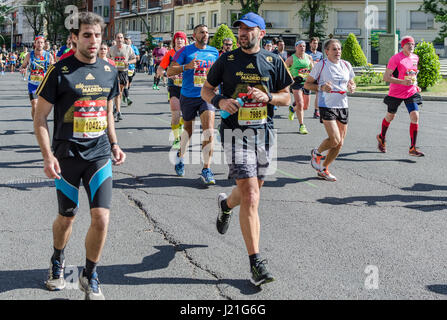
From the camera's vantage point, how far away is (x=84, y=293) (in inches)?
160

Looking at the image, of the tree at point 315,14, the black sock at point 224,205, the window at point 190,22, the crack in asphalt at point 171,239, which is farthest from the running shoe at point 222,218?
the window at point 190,22

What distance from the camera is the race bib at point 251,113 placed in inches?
189

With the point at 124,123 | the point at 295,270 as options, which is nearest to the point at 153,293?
the point at 295,270

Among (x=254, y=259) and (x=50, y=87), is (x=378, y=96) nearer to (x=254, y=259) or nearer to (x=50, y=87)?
(x=254, y=259)

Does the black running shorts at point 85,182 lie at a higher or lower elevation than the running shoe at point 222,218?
higher

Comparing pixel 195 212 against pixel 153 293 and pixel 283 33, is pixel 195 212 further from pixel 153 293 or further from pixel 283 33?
pixel 283 33

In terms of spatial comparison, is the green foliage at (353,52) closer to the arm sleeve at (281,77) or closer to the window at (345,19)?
the window at (345,19)

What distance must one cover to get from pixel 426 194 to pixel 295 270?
139 inches

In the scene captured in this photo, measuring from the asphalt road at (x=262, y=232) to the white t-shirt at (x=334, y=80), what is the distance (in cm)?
109

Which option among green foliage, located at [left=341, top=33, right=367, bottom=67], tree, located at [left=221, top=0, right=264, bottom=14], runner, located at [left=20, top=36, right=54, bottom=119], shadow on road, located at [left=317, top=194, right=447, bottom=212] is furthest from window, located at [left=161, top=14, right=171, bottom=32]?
shadow on road, located at [left=317, top=194, right=447, bottom=212]

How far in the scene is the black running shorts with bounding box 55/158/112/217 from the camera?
159 inches

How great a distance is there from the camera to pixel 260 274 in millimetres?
4172
